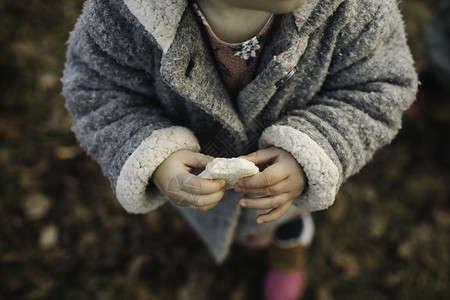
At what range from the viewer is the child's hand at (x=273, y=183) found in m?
0.85

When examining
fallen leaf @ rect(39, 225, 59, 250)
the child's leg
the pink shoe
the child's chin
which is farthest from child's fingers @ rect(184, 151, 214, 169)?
fallen leaf @ rect(39, 225, 59, 250)

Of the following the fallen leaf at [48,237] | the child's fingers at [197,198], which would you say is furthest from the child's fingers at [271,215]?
the fallen leaf at [48,237]

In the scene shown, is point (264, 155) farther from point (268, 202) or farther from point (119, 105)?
point (119, 105)

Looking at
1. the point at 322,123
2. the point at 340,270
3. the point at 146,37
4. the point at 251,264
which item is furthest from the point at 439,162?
the point at 146,37

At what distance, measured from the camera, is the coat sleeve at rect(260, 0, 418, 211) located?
851mm

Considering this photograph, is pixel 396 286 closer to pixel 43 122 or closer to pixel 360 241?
pixel 360 241

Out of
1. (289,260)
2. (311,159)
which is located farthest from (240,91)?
(289,260)

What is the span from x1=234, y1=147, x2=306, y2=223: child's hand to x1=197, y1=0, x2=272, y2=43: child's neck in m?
0.28

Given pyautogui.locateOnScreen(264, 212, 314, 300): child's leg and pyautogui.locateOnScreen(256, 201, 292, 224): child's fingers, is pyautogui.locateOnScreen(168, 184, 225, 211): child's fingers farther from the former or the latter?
pyautogui.locateOnScreen(264, 212, 314, 300): child's leg

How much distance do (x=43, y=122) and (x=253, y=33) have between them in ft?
5.00

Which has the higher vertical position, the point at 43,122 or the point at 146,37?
the point at 146,37

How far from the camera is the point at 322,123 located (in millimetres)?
895

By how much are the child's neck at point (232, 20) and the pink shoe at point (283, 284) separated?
122 cm

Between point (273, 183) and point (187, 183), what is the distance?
0.20m
